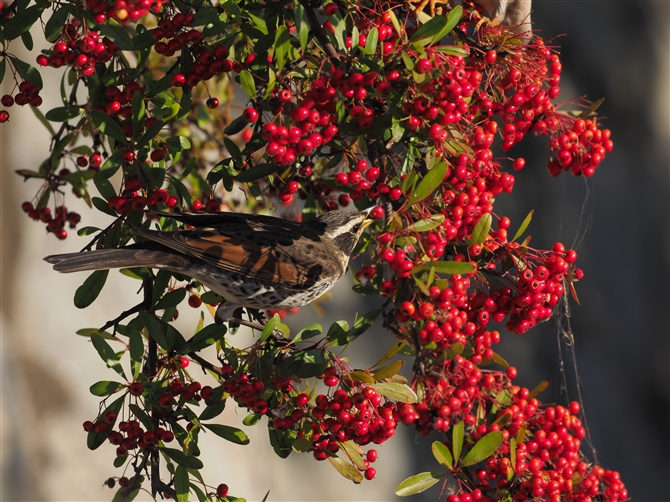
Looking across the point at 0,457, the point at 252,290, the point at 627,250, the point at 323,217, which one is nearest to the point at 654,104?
the point at 627,250

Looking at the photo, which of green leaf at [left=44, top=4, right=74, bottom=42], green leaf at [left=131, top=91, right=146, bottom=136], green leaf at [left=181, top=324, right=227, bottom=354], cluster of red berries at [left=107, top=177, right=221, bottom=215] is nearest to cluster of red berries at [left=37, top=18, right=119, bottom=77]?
green leaf at [left=44, top=4, right=74, bottom=42]

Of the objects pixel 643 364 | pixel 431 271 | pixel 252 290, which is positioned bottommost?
pixel 643 364

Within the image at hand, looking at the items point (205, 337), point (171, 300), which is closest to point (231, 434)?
point (205, 337)

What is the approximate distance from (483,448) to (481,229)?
59 centimetres

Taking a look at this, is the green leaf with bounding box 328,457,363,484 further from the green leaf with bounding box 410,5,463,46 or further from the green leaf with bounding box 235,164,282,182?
the green leaf with bounding box 410,5,463,46

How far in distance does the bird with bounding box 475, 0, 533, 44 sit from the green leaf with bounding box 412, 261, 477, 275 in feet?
2.27

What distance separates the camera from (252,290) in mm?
2166

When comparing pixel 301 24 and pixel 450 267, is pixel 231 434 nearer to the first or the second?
pixel 450 267

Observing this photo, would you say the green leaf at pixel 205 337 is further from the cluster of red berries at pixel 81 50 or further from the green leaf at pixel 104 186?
the cluster of red berries at pixel 81 50

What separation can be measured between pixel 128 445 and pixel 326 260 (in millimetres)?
857

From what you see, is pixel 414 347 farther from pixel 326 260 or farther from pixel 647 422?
pixel 647 422

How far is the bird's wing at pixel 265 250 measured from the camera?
2064mm

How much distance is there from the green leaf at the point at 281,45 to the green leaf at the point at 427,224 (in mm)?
500

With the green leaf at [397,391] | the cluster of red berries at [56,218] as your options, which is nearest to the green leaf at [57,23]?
the cluster of red berries at [56,218]
